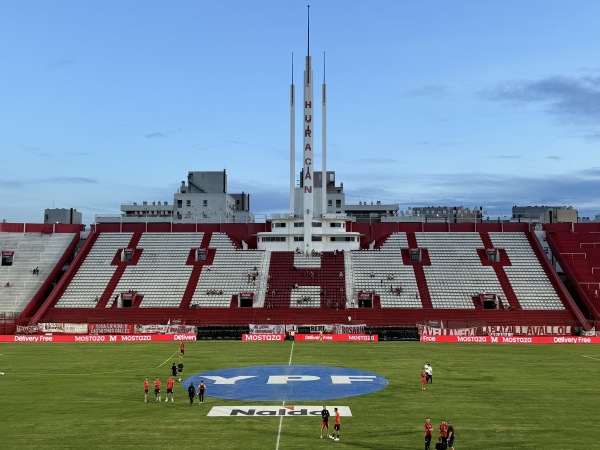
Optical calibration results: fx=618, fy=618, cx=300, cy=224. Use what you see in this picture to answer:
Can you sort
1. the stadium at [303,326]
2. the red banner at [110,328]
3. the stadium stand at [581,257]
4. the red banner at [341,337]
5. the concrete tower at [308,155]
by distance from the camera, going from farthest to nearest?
1. the concrete tower at [308,155]
2. the stadium stand at [581,257]
3. the red banner at [110,328]
4. the red banner at [341,337]
5. the stadium at [303,326]

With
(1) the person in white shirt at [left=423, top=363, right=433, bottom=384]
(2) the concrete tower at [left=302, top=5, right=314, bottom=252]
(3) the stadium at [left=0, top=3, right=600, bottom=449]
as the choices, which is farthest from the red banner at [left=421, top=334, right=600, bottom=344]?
(2) the concrete tower at [left=302, top=5, right=314, bottom=252]

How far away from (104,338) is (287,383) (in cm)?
3815

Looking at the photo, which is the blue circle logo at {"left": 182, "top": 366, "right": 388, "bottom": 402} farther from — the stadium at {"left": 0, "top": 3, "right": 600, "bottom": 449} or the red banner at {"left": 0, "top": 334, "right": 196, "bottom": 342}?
the red banner at {"left": 0, "top": 334, "right": 196, "bottom": 342}

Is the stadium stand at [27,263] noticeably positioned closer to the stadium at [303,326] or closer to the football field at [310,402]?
the stadium at [303,326]

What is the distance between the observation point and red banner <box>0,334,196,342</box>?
2904 inches

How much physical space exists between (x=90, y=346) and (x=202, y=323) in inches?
686

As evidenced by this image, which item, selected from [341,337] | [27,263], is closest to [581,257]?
[341,337]

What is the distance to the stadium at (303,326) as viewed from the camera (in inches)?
1268

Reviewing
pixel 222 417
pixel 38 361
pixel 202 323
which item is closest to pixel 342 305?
pixel 202 323

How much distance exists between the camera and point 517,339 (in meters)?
72.4

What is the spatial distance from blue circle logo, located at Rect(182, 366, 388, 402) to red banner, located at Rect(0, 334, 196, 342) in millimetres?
26451

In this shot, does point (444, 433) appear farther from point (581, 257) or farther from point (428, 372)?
point (581, 257)

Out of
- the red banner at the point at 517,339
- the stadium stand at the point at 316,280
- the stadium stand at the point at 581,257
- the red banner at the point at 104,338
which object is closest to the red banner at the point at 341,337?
the red banner at the point at 517,339

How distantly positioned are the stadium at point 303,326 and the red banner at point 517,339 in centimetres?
19
